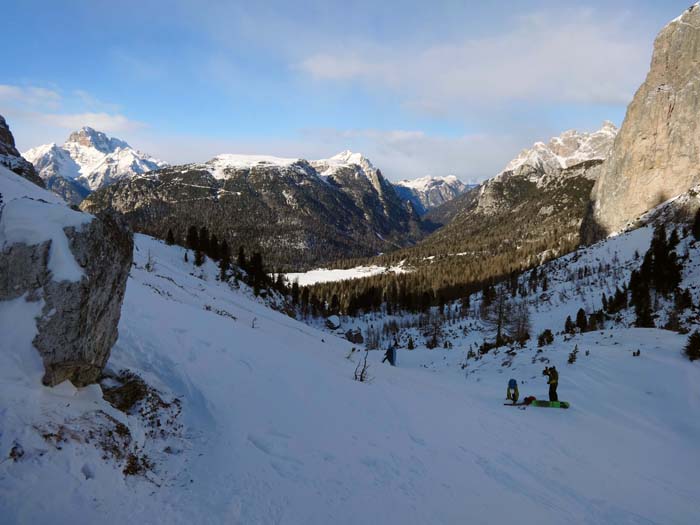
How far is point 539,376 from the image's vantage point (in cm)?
2022

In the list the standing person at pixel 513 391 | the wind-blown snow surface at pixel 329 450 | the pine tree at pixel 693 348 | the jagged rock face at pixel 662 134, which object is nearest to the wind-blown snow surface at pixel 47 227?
the wind-blown snow surface at pixel 329 450

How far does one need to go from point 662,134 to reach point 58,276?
14091 centimetres

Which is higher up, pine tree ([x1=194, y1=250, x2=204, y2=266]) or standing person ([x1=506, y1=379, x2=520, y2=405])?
pine tree ([x1=194, y1=250, x2=204, y2=266])

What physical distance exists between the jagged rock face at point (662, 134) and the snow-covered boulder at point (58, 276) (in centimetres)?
12914

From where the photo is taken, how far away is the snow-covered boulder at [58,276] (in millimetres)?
5633

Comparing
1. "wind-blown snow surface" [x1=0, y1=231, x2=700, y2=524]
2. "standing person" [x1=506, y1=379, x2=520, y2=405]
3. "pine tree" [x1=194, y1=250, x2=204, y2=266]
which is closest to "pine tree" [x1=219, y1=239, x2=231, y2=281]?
"pine tree" [x1=194, y1=250, x2=204, y2=266]

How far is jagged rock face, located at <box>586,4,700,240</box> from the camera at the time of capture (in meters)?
101

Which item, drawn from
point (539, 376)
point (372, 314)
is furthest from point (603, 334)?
point (372, 314)

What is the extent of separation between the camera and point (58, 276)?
5699 mm

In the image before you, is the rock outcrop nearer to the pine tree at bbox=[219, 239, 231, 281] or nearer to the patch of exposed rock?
the patch of exposed rock

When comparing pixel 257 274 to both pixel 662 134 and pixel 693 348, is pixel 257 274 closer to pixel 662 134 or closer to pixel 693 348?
pixel 693 348

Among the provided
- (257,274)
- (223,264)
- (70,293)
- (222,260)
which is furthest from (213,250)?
(70,293)

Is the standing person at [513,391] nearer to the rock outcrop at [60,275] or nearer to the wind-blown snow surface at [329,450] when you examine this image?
the wind-blown snow surface at [329,450]

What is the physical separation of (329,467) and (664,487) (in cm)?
904
